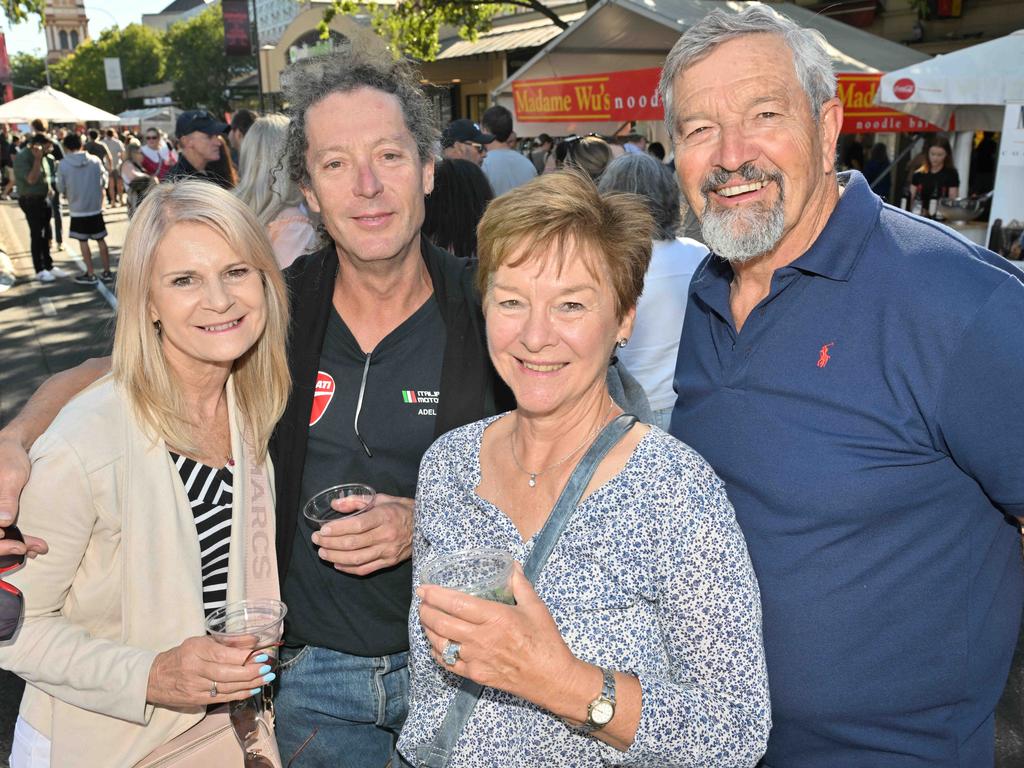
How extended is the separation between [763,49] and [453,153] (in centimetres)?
839

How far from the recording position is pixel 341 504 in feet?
7.45

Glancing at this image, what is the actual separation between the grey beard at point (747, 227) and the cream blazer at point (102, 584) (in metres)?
1.52

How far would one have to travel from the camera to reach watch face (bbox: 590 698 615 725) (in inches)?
63.6

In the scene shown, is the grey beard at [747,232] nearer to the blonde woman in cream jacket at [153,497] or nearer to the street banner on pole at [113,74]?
the blonde woman in cream jacket at [153,497]

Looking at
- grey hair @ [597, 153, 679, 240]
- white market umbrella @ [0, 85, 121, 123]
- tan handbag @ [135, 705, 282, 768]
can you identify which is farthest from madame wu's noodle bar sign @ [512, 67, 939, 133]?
white market umbrella @ [0, 85, 121, 123]

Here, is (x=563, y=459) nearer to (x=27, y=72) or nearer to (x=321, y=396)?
(x=321, y=396)

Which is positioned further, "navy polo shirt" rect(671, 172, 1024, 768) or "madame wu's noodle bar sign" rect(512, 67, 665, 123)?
"madame wu's noodle bar sign" rect(512, 67, 665, 123)

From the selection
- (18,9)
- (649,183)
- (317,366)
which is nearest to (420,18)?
(18,9)

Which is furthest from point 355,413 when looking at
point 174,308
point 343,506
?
point 174,308

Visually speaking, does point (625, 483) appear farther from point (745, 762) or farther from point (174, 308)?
point (174, 308)

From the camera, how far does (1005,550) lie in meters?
2.04

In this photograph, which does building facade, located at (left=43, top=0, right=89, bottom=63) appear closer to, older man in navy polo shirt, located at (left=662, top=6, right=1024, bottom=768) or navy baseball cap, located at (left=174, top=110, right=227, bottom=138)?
navy baseball cap, located at (left=174, top=110, right=227, bottom=138)

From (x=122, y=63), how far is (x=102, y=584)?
9911cm

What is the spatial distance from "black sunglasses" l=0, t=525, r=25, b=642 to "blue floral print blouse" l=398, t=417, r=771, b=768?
3.41 feet
